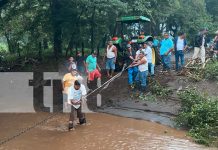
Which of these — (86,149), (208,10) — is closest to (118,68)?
(86,149)

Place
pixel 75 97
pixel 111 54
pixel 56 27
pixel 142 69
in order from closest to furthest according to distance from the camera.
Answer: pixel 75 97 < pixel 142 69 < pixel 111 54 < pixel 56 27

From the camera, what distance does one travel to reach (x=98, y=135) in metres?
10.1

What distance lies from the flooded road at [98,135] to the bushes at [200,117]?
0.36m

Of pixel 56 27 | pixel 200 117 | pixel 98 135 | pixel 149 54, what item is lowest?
pixel 98 135

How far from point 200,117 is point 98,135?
2.80 meters

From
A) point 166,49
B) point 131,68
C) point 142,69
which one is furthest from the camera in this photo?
point 166,49

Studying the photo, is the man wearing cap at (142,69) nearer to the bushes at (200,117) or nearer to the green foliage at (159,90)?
the green foliage at (159,90)

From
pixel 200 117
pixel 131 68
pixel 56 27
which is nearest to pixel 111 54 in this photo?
pixel 131 68

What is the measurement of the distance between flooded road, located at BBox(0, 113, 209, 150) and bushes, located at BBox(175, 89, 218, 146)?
36 cm

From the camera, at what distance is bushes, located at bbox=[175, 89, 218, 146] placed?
968 cm

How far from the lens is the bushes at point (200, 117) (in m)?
9.68

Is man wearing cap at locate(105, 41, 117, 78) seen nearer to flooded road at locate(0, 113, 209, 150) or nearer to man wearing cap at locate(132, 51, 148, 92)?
man wearing cap at locate(132, 51, 148, 92)

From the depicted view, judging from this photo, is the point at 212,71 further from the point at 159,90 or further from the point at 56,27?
the point at 56,27

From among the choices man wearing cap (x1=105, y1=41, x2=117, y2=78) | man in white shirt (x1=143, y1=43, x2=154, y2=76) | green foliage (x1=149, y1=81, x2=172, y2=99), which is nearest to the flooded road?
green foliage (x1=149, y1=81, x2=172, y2=99)
